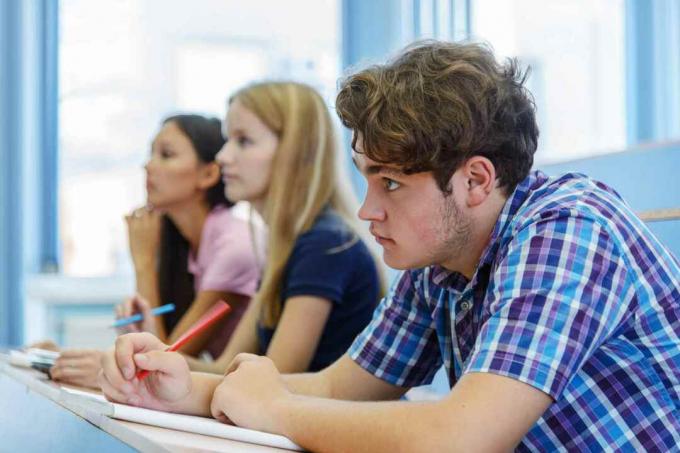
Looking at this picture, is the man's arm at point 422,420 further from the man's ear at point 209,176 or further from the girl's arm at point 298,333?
the man's ear at point 209,176

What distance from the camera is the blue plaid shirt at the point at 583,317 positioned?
33.1 inches

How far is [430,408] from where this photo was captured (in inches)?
32.5

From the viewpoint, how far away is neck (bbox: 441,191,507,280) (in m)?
1.04

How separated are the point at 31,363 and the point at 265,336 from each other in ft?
1.39

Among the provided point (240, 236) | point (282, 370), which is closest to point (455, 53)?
point (282, 370)

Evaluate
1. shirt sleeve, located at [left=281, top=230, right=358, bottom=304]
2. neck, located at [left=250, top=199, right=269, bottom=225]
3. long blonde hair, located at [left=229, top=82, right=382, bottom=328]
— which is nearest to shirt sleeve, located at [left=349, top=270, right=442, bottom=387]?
shirt sleeve, located at [left=281, top=230, right=358, bottom=304]

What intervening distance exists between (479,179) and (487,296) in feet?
0.41

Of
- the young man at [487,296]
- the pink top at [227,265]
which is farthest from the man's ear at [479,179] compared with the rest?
the pink top at [227,265]

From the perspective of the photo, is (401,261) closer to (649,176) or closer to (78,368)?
(649,176)

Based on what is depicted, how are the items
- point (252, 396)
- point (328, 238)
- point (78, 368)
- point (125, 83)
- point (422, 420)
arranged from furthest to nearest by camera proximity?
point (125, 83)
point (328, 238)
point (78, 368)
point (252, 396)
point (422, 420)

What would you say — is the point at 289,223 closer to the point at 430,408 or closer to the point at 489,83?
the point at 489,83

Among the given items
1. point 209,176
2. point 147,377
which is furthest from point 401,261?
point 209,176

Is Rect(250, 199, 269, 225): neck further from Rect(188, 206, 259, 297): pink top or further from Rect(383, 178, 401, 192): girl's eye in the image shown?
Rect(383, 178, 401, 192): girl's eye

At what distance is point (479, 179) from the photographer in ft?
3.38
